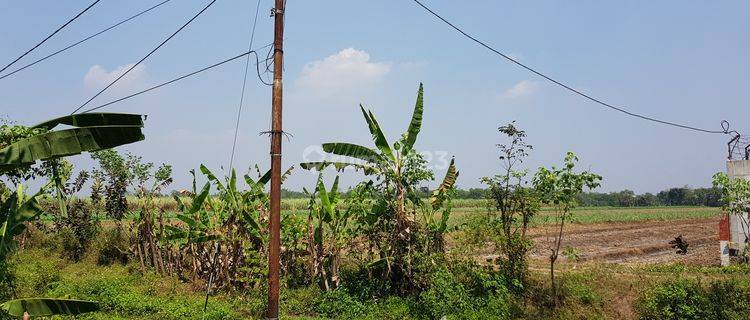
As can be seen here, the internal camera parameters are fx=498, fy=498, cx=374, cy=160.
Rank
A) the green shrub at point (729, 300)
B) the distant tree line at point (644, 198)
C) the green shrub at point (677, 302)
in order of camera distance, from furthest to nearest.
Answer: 1. the distant tree line at point (644, 198)
2. the green shrub at point (677, 302)
3. the green shrub at point (729, 300)

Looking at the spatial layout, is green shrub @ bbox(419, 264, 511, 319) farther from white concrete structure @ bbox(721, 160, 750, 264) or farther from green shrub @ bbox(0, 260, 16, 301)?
green shrub @ bbox(0, 260, 16, 301)

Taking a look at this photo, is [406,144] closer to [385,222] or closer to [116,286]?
[385,222]

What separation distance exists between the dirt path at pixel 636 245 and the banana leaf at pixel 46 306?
9765 millimetres

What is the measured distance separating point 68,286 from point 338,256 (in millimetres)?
6588

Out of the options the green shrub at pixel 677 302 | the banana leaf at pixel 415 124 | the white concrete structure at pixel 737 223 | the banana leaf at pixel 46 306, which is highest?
the banana leaf at pixel 415 124

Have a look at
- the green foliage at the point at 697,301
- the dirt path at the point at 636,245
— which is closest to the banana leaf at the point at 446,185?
the dirt path at the point at 636,245

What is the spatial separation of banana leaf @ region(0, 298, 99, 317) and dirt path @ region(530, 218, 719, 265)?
977 cm

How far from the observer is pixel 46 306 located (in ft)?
22.7

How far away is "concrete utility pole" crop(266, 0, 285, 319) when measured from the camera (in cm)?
746

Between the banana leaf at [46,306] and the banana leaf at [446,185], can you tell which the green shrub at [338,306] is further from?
the banana leaf at [46,306]

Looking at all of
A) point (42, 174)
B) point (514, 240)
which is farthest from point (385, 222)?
point (42, 174)

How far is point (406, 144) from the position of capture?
10656 millimetres

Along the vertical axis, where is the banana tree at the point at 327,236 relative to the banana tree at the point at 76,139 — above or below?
below

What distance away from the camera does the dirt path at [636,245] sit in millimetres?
16944
